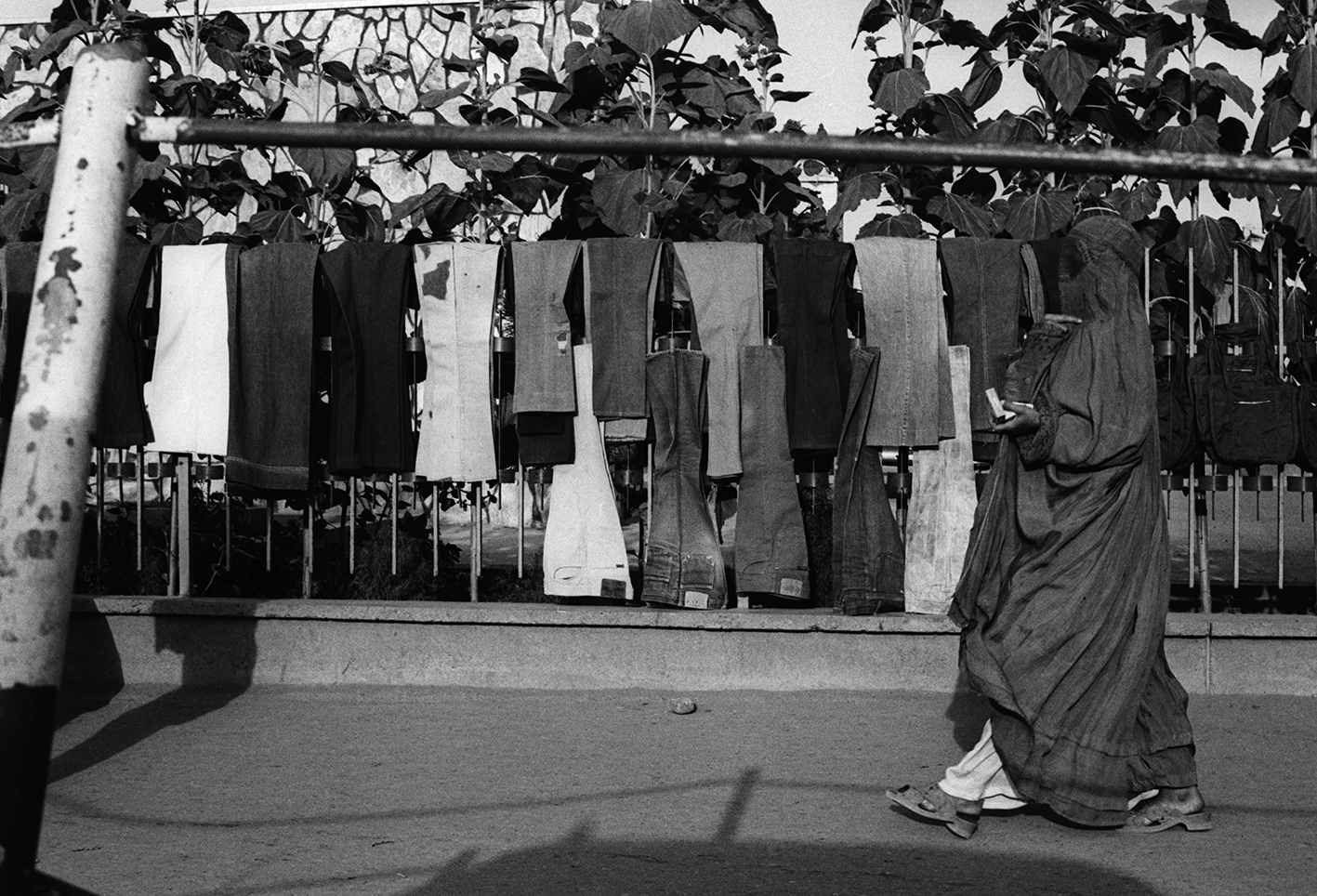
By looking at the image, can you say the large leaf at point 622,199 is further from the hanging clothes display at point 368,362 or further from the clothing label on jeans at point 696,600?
the clothing label on jeans at point 696,600

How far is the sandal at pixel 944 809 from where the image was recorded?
14.9 ft

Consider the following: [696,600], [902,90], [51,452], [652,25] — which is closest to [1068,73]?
[902,90]

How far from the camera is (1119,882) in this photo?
4086 millimetres

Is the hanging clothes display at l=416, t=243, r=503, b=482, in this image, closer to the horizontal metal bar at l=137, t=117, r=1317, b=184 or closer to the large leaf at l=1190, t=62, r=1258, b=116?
the large leaf at l=1190, t=62, r=1258, b=116

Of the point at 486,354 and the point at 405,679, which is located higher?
the point at 486,354

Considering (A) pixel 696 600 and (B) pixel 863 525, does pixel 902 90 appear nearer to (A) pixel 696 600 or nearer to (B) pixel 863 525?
(B) pixel 863 525

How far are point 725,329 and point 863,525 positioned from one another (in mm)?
1078

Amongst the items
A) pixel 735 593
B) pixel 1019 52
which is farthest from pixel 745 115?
pixel 735 593

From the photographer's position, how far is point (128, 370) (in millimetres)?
6312

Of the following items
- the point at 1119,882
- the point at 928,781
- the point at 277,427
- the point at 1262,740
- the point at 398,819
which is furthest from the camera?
the point at 277,427

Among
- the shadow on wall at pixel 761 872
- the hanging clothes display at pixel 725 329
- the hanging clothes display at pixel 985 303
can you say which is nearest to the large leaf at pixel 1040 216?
the hanging clothes display at pixel 985 303

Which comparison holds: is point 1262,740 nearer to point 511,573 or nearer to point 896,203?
point 896,203

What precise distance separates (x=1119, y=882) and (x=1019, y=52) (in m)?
4.58

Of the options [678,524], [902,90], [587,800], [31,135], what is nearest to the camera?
[31,135]
